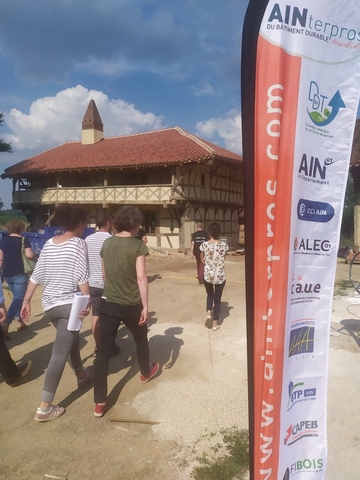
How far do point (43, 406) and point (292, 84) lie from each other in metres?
3.20

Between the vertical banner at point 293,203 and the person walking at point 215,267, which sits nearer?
the vertical banner at point 293,203

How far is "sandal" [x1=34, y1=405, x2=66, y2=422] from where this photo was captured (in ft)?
9.93

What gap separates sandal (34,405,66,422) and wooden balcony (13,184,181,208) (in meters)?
14.7

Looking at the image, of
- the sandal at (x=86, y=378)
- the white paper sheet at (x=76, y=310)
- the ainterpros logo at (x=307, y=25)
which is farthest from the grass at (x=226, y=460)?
the ainterpros logo at (x=307, y=25)

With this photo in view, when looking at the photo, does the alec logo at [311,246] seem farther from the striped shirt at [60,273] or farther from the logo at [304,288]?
the striped shirt at [60,273]

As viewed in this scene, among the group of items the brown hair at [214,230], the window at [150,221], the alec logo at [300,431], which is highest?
the brown hair at [214,230]

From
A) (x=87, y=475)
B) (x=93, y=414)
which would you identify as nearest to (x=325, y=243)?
(x=87, y=475)

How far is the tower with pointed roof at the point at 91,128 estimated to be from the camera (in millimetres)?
25203

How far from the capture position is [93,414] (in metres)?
3.15

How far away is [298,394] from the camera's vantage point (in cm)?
172

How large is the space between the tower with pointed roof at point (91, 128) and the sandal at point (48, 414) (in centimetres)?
2428

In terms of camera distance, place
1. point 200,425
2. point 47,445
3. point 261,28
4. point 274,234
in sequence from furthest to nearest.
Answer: point 200,425, point 47,445, point 274,234, point 261,28

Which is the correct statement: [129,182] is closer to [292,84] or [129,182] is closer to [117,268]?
[117,268]

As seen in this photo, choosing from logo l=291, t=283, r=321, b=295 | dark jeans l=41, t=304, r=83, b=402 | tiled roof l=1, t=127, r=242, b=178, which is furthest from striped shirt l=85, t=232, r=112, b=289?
tiled roof l=1, t=127, r=242, b=178
